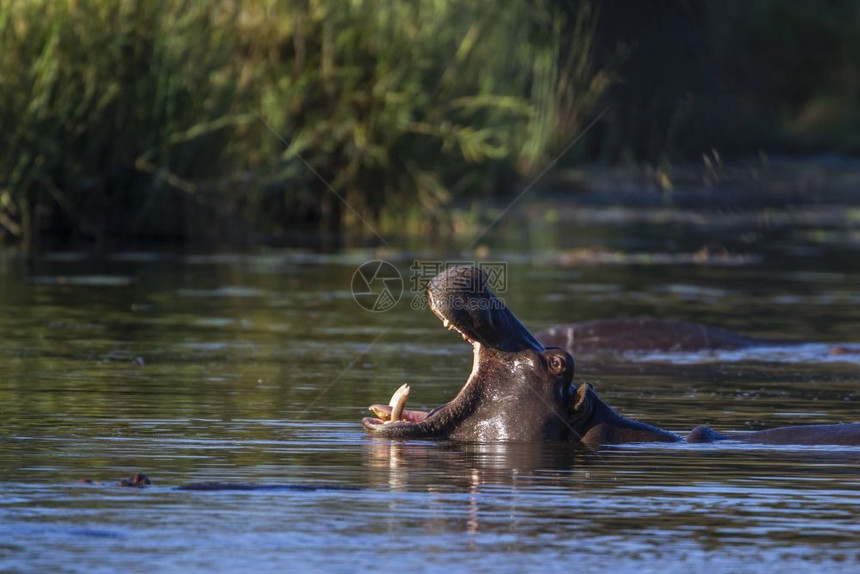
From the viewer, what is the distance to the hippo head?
7.50 m

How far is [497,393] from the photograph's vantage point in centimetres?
767

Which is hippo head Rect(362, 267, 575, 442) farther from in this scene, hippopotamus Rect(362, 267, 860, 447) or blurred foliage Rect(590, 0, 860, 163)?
blurred foliage Rect(590, 0, 860, 163)

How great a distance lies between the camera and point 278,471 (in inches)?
273

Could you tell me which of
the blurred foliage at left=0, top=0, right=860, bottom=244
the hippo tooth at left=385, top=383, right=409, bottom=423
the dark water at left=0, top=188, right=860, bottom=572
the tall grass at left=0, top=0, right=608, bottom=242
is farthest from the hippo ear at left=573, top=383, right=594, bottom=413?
the tall grass at left=0, top=0, right=608, bottom=242

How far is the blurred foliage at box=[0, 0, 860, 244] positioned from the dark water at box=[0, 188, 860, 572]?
8.08ft

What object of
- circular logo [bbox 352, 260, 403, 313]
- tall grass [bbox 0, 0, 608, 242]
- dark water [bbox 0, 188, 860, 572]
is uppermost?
tall grass [bbox 0, 0, 608, 242]

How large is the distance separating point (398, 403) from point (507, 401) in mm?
453

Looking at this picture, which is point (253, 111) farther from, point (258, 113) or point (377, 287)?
point (377, 287)

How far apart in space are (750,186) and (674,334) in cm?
550

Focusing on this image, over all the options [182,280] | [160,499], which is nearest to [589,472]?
[160,499]

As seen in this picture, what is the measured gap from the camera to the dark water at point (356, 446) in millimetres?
5605

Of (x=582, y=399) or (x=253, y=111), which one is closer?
(x=582, y=399)

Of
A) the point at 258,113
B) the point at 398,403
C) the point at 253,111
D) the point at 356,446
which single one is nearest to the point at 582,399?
the point at 398,403

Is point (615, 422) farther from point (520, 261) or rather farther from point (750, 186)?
point (520, 261)
